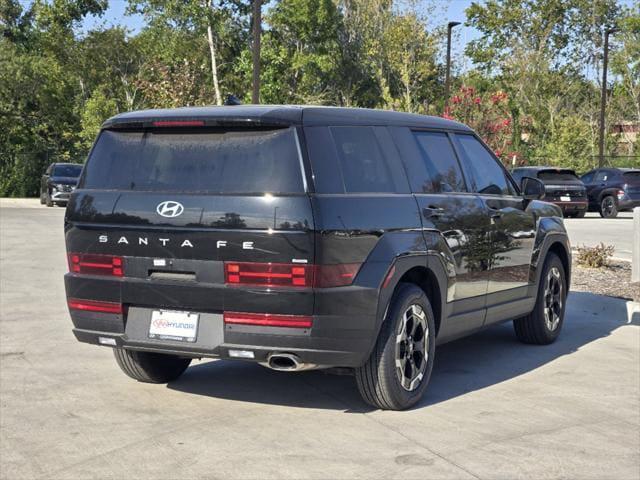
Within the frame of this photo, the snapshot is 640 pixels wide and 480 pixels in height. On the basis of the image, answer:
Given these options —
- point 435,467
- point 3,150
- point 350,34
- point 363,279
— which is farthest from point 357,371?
point 350,34

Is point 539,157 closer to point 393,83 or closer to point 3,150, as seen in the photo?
point 393,83

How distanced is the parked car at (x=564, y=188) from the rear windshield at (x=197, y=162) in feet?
81.5

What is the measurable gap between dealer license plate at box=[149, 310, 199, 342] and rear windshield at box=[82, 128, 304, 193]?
2.52 feet

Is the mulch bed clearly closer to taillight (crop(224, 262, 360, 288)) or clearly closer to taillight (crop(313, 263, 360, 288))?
taillight (crop(313, 263, 360, 288))

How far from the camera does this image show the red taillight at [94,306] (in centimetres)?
616

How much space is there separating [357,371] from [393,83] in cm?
5619

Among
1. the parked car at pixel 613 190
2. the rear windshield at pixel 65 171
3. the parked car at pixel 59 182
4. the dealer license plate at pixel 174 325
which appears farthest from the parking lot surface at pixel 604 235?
the rear windshield at pixel 65 171

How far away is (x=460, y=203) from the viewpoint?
283 inches

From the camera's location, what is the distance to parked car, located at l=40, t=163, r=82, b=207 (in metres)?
35.2

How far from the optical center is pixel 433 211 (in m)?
6.74

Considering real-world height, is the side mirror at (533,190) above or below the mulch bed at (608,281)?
above

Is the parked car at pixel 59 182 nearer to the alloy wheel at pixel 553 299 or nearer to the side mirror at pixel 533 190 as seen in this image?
the alloy wheel at pixel 553 299

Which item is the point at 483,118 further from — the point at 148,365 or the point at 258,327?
the point at 258,327

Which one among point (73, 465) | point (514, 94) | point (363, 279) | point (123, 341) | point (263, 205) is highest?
point (514, 94)
